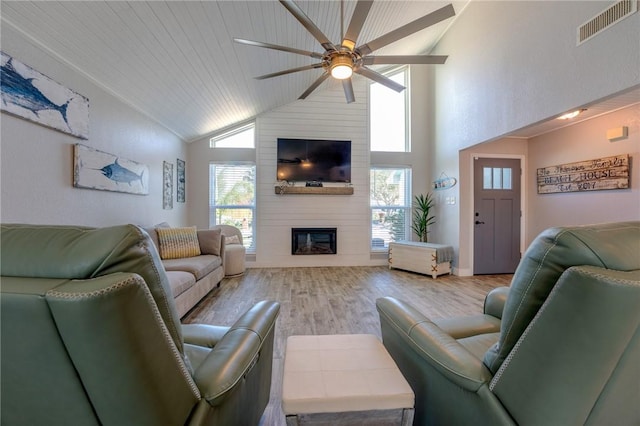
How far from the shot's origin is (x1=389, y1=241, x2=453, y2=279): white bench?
4.60m

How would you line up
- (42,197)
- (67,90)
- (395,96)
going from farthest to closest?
(395,96) < (67,90) < (42,197)

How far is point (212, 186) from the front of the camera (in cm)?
550

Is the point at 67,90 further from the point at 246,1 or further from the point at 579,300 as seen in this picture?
the point at 579,300

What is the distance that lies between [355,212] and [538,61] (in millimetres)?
3523

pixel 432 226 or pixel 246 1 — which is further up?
pixel 246 1

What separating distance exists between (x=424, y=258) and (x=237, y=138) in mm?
4271

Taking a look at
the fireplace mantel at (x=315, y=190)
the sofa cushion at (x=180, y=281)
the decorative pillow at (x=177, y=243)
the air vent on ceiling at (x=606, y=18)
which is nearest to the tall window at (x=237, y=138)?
the fireplace mantel at (x=315, y=190)

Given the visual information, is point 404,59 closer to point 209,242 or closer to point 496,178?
point 496,178

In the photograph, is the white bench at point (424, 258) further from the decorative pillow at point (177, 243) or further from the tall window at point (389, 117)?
the decorative pillow at point (177, 243)

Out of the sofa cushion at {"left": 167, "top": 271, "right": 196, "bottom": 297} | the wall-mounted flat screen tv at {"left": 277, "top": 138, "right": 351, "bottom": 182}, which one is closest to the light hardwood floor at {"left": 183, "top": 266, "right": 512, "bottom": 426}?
the sofa cushion at {"left": 167, "top": 271, "right": 196, "bottom": 297}

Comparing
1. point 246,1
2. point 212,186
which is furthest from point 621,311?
point 212,186

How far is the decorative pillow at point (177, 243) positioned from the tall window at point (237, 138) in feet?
7.62

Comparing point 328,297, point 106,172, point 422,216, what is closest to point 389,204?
point 422,216

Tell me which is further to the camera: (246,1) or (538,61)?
(538,61)
